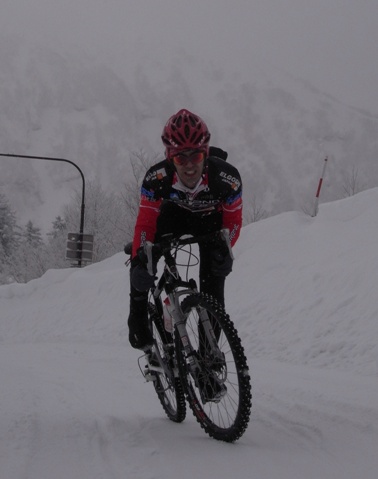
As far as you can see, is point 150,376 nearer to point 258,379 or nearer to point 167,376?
point 167,376

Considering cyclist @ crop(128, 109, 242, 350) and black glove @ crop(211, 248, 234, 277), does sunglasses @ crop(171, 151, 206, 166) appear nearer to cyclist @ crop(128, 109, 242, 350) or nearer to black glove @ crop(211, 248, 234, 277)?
cyclist @ crop(128, 109, 242, 350)

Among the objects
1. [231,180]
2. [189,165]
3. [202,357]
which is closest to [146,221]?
[189,165]

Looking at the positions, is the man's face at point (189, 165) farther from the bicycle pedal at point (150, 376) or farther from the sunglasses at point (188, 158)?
the bicycle pedal at point (150, 376)

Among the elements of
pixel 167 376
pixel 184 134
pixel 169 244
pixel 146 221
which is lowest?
pixel 167 376

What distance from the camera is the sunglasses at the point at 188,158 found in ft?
13.2

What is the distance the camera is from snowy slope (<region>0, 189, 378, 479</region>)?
3.17 meters

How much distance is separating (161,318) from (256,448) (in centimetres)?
153

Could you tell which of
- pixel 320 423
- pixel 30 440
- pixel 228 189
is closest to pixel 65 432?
pixel 30 440

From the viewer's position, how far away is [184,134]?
13.0ft

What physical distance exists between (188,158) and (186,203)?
44 cm

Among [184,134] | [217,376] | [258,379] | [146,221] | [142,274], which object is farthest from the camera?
[258,379]

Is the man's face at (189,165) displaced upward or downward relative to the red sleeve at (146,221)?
upward

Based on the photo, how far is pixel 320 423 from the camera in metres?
4.11

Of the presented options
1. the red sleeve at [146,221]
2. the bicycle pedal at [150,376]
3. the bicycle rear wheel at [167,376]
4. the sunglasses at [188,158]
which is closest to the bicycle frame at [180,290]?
the red sleeve at [146,221]
